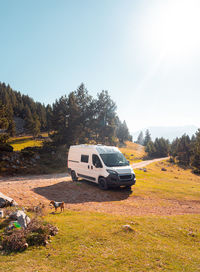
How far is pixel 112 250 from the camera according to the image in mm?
4527

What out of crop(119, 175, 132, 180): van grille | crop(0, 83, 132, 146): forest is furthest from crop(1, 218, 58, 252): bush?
crop(0, 83, 132, 146): forest

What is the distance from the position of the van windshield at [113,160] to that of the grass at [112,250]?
23.3 ft

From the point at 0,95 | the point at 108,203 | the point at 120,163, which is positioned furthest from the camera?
the point at 0,95

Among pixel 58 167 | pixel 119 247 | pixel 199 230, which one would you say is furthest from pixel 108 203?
pixel 58 167

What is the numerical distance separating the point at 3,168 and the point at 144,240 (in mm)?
20599

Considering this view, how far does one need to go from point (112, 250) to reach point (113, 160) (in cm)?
941

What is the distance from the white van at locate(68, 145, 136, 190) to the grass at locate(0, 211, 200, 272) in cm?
613

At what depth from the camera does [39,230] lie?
16.7 ft

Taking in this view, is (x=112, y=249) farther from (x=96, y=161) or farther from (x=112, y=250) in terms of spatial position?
(x=96, y=161)

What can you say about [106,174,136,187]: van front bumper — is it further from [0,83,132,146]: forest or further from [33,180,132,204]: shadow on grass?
[0,83,132,146]: forest

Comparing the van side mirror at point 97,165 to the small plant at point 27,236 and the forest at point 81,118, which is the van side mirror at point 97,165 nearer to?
the small plant at point 27,236

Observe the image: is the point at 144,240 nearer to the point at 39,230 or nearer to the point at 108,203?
the point at 39,230

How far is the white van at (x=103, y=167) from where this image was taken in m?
12.6

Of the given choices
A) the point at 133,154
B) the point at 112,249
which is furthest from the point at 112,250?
the point at 133,154
